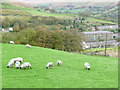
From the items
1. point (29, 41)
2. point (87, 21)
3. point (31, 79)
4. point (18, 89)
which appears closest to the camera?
point (18, 89)

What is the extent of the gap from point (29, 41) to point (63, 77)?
33246 mm

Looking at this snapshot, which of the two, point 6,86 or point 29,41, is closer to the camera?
point 6,86

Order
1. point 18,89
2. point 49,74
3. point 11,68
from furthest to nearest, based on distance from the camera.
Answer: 1. point 11,68
2. point 49,74
3. point 18,89

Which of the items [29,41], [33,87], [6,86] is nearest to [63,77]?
[33,87]

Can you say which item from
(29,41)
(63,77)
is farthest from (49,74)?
(29,41)

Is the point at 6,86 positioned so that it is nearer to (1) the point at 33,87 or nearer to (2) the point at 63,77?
(1) the point at 33,87

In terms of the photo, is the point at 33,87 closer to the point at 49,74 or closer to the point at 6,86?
the point at 6,86

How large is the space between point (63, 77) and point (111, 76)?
137 inches

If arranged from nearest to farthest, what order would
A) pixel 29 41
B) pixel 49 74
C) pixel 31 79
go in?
pixel 31 79 < pixel 49 74 < pixel 29 41

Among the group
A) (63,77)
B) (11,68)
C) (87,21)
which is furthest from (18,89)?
(87,21)

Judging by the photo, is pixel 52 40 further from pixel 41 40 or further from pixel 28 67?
pixel 28 67

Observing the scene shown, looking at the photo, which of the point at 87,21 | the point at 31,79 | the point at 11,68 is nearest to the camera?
the point at 31,79

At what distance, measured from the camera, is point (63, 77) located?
1402 cm

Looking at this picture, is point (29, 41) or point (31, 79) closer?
point (31, 79)
